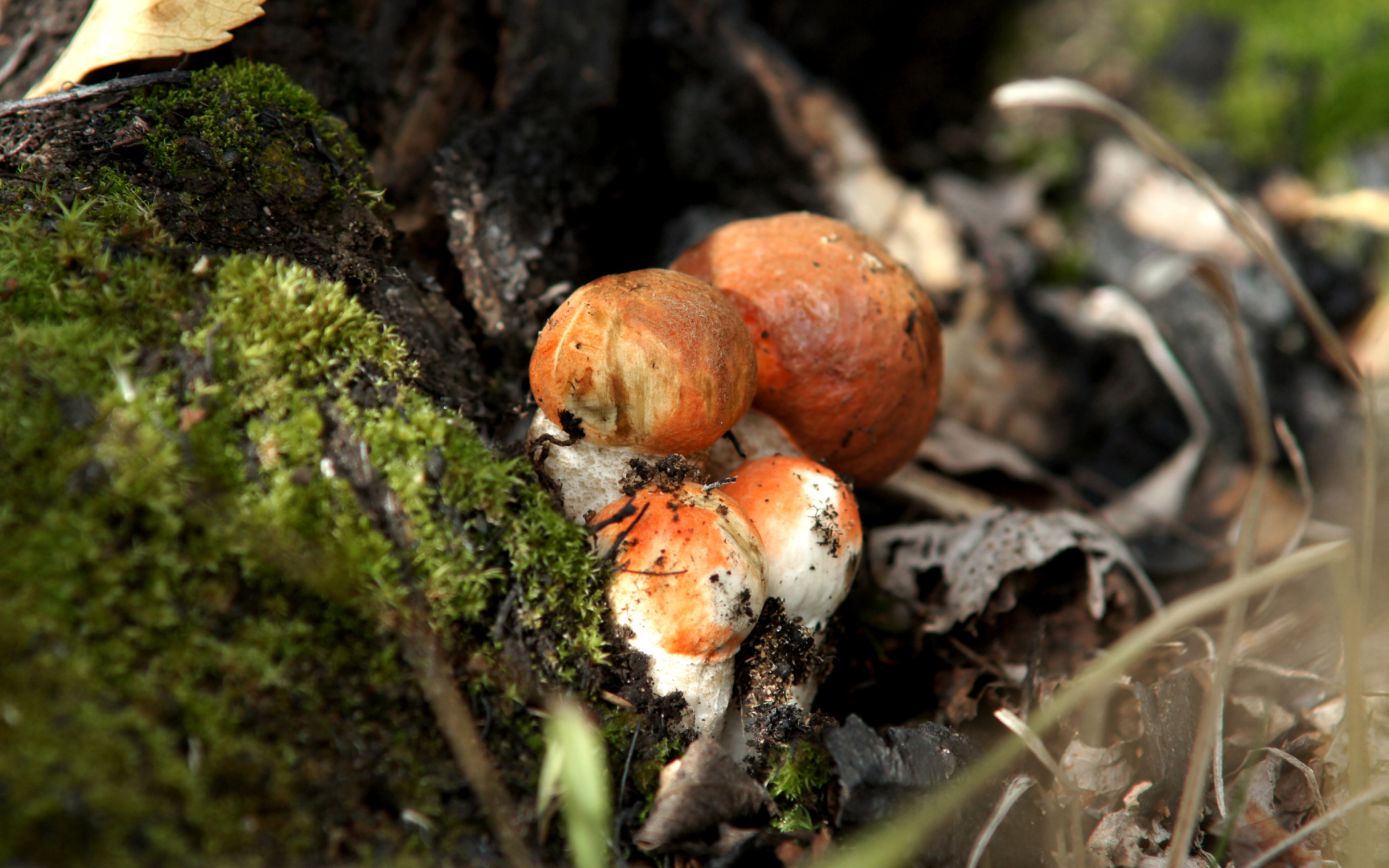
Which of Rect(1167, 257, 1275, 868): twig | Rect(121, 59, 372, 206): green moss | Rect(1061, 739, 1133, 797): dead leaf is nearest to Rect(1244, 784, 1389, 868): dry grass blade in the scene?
Rect(1167, 257, 1275, 868): twig

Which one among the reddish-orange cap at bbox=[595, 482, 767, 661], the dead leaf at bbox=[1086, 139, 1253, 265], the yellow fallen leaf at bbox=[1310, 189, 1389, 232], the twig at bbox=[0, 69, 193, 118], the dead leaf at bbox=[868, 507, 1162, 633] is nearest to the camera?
the reddish-orange cap at bbox=[595, 482, 767, 661]

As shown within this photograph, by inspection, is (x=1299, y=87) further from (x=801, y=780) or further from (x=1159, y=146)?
(x=801, y=780)

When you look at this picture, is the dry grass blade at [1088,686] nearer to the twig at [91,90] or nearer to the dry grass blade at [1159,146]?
the dry grass blade at [1159,146]

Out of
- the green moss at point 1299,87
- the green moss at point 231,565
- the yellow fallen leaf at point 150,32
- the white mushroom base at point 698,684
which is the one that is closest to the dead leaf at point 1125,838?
the white mushroom base at point 698,684

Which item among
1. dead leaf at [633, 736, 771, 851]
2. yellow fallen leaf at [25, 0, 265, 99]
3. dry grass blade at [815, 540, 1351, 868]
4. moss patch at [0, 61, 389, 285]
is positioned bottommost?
dead leaf at [633, 736, 771, 851]

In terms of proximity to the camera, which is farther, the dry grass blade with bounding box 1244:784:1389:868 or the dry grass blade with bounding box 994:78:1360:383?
the dry grass blade with bounding box 994:78:1360:383

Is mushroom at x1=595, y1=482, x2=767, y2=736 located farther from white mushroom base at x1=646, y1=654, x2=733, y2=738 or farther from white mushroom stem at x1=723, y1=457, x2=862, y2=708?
white mushroom stem at x1=723, y1=457, x2=862, y2=708
